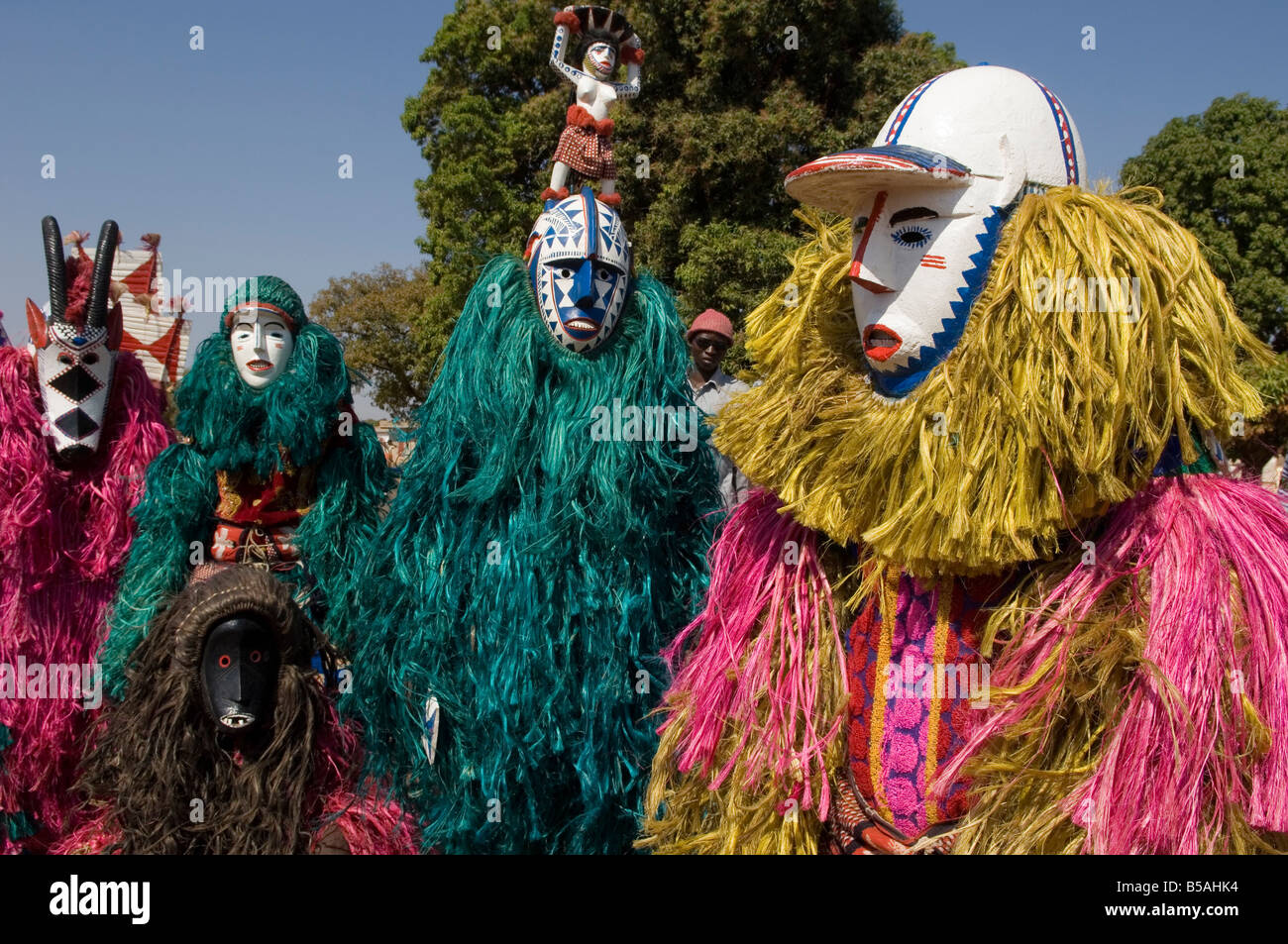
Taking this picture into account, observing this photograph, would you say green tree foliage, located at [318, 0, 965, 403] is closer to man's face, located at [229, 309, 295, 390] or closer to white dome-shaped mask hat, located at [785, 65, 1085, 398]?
man's face, located at [229, 309, 295, 390]

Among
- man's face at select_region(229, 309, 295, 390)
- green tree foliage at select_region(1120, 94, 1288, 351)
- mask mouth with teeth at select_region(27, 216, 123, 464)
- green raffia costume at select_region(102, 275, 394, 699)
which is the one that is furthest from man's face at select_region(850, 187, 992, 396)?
green tree foliage at select_region(1120, 94, 1288, 351)

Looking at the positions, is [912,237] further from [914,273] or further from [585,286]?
[585,286]

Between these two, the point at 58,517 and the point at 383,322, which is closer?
the point at 58,517

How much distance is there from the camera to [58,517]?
3443mm

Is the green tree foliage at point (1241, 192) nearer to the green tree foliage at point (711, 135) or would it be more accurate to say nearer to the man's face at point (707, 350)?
the green tree foliage at point (711, 135)

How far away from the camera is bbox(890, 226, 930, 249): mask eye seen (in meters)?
1.92

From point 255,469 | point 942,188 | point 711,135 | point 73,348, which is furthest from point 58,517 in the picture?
point 711,135

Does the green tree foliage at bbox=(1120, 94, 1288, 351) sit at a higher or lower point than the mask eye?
higher

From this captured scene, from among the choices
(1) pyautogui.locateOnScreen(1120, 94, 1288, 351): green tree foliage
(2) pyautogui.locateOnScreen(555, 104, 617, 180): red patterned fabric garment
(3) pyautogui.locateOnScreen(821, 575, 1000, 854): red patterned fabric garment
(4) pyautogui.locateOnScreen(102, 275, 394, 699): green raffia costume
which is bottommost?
(3) pyautogui.locateOnScreen(821, 575, 1000, 854): red patterned fabric garment

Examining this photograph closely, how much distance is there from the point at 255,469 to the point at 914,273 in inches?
90.7

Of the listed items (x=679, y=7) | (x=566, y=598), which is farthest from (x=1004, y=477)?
(x=679, y=7)

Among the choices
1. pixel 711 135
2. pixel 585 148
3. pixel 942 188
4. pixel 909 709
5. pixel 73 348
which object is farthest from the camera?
pixel 711 135
